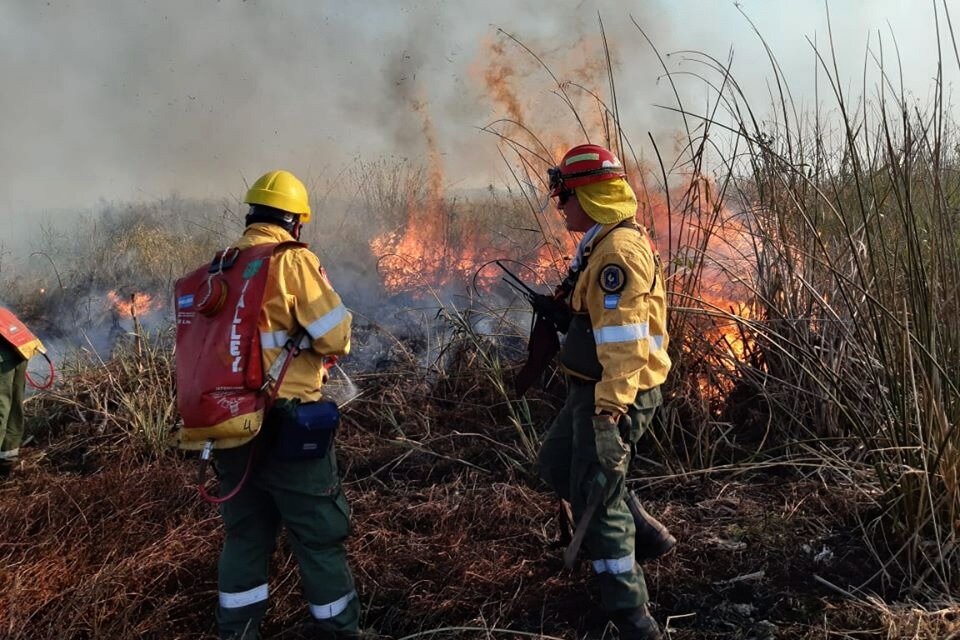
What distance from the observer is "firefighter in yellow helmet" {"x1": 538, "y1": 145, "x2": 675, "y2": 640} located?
226cm

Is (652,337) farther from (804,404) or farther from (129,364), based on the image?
(129,364)

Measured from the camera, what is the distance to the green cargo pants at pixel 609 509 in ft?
7.82

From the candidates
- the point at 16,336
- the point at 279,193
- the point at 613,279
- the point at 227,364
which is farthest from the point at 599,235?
the point at 16,336

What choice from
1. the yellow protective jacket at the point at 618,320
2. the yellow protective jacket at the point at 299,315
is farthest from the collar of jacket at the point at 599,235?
the yellow protective jacket at the point at 299,315

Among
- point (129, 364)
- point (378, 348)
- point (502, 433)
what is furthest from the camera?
point (378, 348)

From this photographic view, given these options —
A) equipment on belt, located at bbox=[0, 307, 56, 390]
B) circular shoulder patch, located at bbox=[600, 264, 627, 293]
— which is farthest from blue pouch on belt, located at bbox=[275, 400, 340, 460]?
equipment on belt, located at bbox=[0, 307, 56, 390]

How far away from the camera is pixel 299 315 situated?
2.39 meters

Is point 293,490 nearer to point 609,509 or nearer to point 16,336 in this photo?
point 609,509

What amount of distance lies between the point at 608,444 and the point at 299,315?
126 centimetres

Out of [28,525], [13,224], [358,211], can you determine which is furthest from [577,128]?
[13,224]

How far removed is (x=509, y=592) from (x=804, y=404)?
6.77ft

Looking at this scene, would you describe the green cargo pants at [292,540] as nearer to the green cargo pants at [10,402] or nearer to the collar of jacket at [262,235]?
the collar of jacket at [262,235]

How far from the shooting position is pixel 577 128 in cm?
739

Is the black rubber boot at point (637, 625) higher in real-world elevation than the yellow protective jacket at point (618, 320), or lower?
lower
